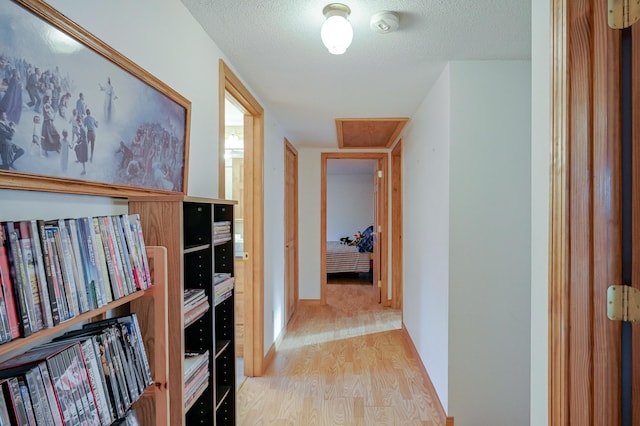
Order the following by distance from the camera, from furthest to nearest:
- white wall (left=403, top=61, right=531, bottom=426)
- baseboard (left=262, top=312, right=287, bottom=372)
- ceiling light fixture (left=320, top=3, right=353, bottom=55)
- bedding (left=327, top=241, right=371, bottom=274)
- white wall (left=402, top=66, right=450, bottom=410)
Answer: bedding (left=327, top=241, right=371, bottom=274), baseboard (left=262, top=312, right=287, bottom=372), white wall (left=402, top=66, right=450, bottom=410), white wall (left=403, top=61, right=531, bottom=426), ceiling light fixture (left=320, top=3, right=353, bottom=55)

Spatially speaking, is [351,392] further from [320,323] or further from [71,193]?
[71,193]

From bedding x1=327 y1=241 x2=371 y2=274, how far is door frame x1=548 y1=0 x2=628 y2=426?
5338mm

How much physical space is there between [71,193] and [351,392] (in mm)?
2316

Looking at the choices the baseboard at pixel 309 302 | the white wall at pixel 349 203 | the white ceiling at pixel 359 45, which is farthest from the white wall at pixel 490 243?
the white wall at pixel 349 203

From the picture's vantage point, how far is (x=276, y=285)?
3496 mm

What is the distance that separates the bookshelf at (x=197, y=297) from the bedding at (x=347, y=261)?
182 inches

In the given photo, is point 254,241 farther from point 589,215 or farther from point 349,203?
point 349,203

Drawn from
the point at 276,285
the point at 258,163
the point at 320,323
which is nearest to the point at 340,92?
the point at 258,163

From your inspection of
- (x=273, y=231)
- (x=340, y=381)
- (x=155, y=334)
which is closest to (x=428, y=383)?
(x=340, y=381)

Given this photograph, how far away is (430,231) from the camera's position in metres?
2.64

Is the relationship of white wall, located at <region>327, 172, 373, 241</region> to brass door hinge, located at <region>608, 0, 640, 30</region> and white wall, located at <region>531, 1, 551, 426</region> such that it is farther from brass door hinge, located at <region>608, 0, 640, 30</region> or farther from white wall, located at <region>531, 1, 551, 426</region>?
brass door hinge, located at <region>608, 0, 640, 30</region>

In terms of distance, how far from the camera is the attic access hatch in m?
3.51

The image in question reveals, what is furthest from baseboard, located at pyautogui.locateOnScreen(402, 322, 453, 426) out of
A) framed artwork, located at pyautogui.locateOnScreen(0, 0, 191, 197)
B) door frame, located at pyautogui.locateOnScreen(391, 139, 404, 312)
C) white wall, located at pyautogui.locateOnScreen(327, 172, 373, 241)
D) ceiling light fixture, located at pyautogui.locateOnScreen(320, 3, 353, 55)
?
white wall, located at pyautogui.locateOnScreen(327, 172, 373, 241)

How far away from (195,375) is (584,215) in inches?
54.4
